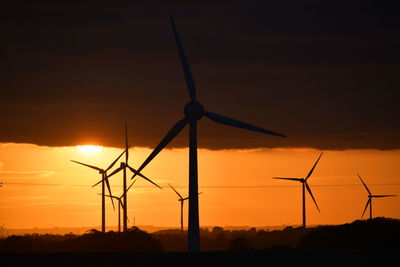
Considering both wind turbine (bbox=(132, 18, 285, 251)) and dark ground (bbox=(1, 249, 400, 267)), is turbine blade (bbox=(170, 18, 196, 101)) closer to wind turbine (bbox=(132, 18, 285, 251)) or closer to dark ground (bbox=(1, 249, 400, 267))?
wind turbine (bbox=(132, 18, 285, 251))

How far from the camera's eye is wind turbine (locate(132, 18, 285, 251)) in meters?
140

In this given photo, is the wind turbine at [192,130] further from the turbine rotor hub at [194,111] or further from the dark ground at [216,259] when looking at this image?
the dark ground at [216,259]

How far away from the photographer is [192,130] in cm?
14375

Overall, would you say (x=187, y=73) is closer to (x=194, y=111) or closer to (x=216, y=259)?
(x=194, y=111)

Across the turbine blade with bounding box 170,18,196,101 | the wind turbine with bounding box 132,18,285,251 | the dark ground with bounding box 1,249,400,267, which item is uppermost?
the turbine blade with bounding box 170,18,196,101

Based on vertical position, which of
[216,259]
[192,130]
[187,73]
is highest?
[187,73]

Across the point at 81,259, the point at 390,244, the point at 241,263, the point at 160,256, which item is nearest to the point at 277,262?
the point at 241,263

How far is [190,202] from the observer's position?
467ft

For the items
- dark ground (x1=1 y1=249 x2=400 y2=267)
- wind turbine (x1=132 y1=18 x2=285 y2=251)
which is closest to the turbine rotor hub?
wind turbine (x1=132 y1=18 x2=285 y2=251)

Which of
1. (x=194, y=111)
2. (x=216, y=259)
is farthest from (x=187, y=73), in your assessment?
(x=216, y=259)

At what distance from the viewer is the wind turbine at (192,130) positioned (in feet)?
461

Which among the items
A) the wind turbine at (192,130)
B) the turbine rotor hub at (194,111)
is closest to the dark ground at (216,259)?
the wind turbine at (192,130)

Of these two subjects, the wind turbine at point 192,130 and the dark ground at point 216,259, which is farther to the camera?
the wind turbine at point 192,130

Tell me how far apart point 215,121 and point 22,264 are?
44.7 meters
